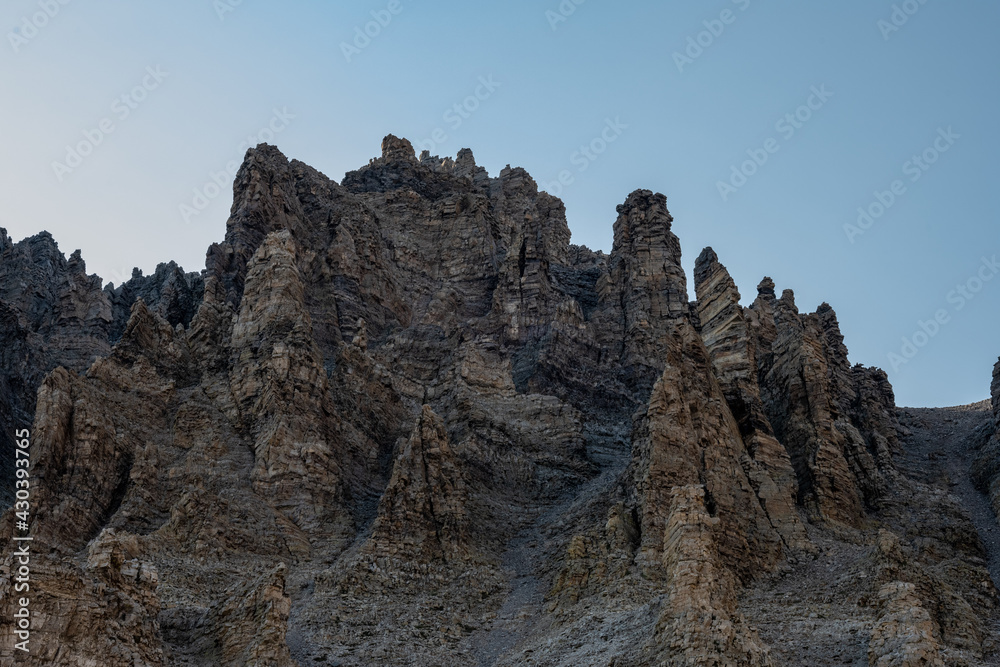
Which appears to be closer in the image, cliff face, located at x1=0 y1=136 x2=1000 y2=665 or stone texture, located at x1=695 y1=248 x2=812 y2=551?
cliff face, located at x1=0 y1=136 x2=1000 y2=665

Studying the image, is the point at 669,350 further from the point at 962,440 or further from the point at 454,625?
the point at 962,440

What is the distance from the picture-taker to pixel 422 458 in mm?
78875

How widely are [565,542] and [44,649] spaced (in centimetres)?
4145

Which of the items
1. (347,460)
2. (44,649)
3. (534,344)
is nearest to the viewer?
(44,649)

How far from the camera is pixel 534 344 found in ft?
367

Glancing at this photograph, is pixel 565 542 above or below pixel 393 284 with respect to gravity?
below

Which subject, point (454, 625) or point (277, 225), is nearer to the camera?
point (454, 625)

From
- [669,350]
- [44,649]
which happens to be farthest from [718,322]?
[44,649]

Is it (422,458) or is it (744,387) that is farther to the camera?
(744,387)

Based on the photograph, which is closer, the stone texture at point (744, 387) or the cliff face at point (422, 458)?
the cliff face at point (422, 458)

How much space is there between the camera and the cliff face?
54250 mm

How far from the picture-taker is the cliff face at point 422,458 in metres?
54.2

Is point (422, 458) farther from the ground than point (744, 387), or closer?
closer

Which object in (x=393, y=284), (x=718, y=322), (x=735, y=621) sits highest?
(x=393, y=284)
